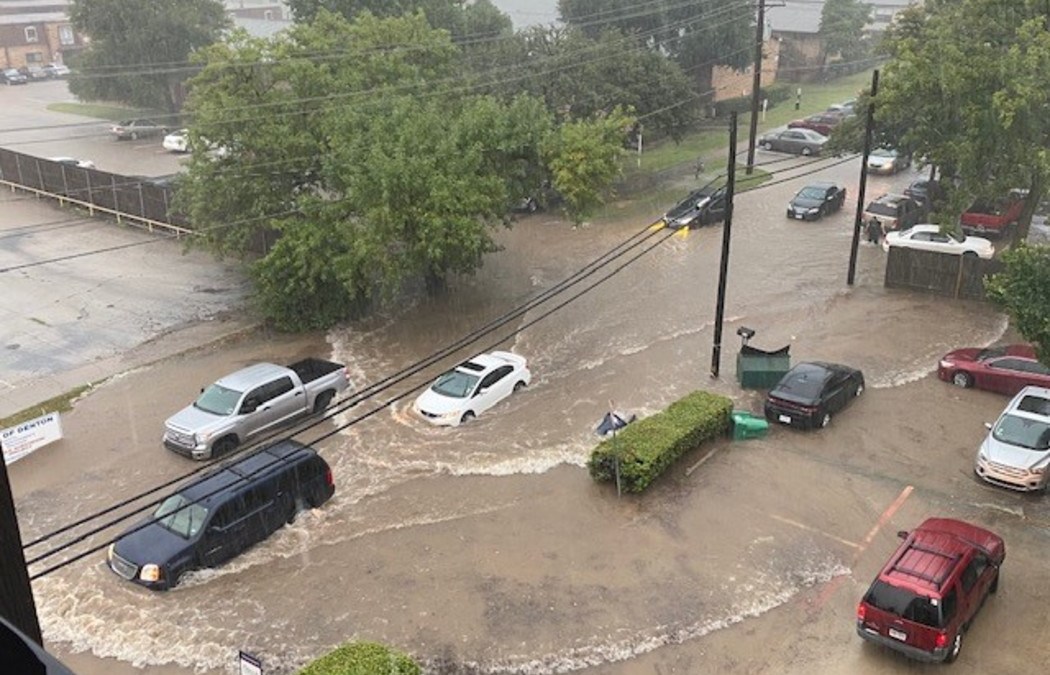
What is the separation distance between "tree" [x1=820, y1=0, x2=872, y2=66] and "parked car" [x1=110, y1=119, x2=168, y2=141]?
1767 inches

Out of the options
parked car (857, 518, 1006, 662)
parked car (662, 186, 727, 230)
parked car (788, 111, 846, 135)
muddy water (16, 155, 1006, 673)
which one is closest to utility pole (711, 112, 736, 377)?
muddy water (16, 155, 1006, 673)

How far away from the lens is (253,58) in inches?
1140

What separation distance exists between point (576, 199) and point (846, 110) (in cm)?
3219

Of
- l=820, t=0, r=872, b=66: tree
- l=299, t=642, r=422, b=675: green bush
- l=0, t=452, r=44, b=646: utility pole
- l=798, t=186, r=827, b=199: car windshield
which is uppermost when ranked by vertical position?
l=0, t=452, r=44, b=646: utility pole

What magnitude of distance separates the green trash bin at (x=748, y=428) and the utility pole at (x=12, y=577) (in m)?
19.6

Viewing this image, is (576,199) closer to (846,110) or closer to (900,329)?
(900,329)

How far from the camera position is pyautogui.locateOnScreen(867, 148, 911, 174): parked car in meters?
45.1

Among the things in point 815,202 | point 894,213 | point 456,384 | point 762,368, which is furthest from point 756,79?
point 456,384

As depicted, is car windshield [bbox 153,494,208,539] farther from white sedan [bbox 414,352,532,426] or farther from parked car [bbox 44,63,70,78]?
parked car [bbox 44,63,70,78]

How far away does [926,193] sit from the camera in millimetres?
37688

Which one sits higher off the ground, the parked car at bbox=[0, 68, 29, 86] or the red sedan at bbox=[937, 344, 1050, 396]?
the parked car at bbox=[0, 68, 29, 86]

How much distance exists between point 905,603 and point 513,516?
7.18 metres

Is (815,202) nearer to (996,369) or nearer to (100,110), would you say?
(996,369)

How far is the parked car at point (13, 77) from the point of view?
256 feet
